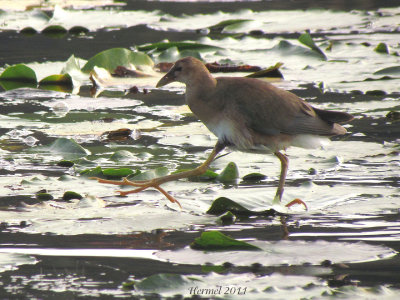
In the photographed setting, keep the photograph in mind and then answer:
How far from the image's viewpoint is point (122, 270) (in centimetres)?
302

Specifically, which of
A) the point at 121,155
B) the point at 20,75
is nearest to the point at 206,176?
the point at 121,155

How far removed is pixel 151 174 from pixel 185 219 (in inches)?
23.3

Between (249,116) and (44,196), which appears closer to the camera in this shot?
(44,196)

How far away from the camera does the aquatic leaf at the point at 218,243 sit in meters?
3.12

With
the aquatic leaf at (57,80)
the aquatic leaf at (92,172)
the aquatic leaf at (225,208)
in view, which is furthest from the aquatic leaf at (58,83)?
the aquatic leaf at (225,208)

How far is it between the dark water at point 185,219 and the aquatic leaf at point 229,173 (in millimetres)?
47

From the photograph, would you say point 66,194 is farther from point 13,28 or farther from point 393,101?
point 13,28

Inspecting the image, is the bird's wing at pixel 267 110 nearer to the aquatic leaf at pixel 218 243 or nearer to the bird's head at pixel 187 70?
the bird's head at pixel 187 70

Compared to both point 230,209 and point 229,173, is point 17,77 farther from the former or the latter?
point 230,209

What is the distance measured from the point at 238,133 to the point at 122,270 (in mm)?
1191

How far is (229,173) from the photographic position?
4.22 metres

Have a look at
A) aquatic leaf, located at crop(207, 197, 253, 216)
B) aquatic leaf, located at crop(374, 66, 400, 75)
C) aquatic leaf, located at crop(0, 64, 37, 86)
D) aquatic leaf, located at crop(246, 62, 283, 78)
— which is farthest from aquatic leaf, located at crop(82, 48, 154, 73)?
aquatic leaf, located at crop(207, 197, 253, 216)

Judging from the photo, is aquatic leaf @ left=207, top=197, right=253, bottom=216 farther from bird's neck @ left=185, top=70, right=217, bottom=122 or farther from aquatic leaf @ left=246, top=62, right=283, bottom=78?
aquatic leaf @ left=246, top=62, right=283, bottom=78

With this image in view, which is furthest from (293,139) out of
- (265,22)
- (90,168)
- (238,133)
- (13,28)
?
(13,28)
